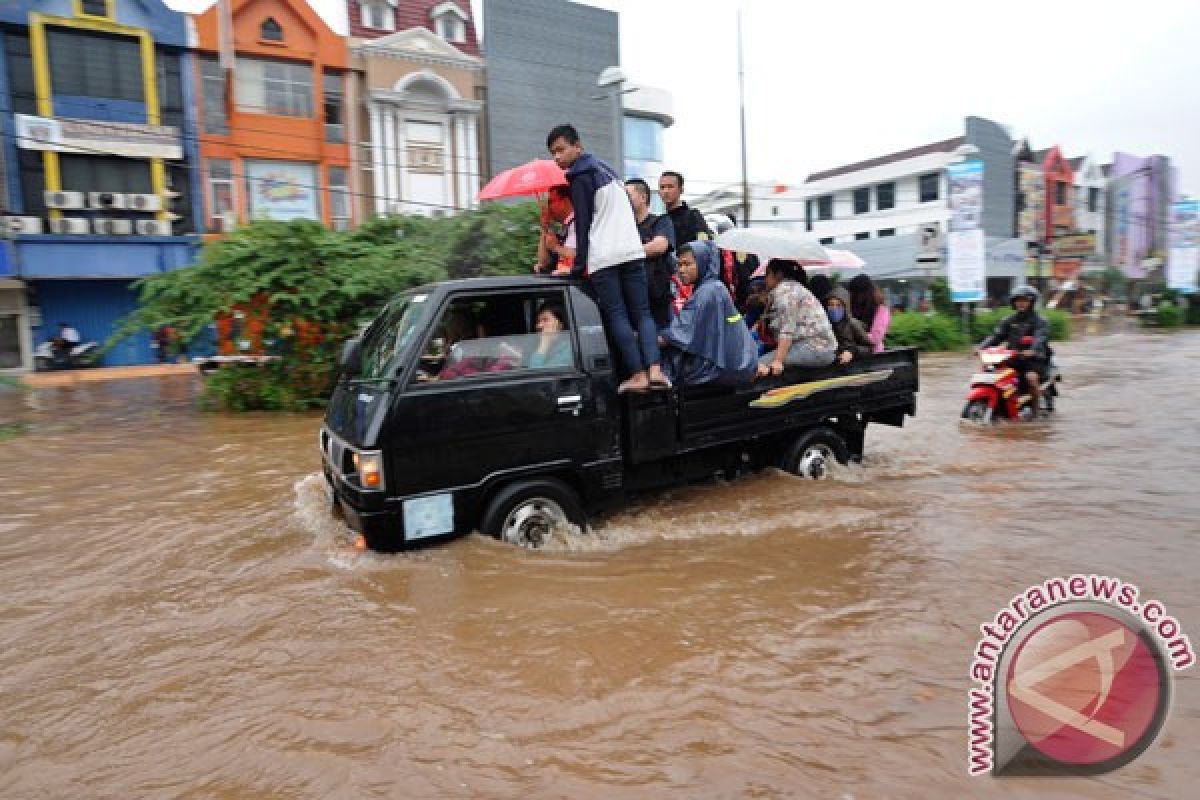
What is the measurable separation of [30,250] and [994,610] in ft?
82.1

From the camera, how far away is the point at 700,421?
18.1 ft

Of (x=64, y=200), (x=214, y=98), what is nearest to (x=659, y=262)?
(x=64, y=200)

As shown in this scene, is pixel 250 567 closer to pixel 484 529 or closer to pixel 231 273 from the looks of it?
pixel 484 529

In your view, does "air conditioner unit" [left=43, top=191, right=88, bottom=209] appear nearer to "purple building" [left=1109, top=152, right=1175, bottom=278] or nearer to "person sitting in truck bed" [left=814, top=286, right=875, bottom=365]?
"person sitting in truck bed" [left=814, top=286, right=875, bottom=365]

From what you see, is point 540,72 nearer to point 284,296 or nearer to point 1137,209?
point 284,296

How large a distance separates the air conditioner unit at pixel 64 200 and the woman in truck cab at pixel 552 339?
2219 centimetres

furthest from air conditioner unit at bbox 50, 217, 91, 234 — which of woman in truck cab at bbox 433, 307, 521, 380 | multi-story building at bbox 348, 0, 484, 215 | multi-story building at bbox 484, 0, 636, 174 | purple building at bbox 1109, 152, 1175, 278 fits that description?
purple building at bbox 1109, 152, 1175, 278

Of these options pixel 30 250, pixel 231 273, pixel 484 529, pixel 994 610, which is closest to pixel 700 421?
pixel 484 529

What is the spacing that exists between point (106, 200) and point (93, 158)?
4.15ft

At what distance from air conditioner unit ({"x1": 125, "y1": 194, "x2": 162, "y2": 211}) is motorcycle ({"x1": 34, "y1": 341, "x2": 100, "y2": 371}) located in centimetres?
431

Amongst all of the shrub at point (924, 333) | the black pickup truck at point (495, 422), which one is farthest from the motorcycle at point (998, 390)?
the shrub at point (924, 333)

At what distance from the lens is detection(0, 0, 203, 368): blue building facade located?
67.9 feet

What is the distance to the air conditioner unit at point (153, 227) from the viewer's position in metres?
22.1

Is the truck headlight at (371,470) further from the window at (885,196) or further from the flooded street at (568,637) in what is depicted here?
the window at (885,196)
